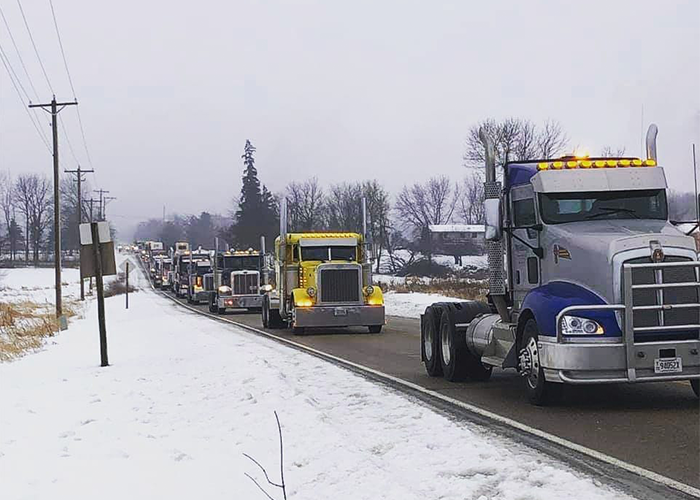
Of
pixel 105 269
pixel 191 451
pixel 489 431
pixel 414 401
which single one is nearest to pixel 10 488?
pixel 191 451

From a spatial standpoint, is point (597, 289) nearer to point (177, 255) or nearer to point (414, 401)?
point (414, 401)

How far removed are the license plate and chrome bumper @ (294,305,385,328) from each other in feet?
50.8

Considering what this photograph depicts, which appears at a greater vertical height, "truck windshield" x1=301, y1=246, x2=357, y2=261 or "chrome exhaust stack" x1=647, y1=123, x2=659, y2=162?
"chrome exhaust stack" x1=647, y1=123, x2=659, y2=162

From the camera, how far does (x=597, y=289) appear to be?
32.9 ft

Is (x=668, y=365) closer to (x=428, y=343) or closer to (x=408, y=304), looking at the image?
(x=428, y=343)

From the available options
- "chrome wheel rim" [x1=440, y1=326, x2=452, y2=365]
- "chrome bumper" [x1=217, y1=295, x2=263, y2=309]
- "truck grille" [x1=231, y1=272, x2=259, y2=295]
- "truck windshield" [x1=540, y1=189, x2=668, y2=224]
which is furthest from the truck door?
"truck grille" [x1=231, y1=272, x2=259, y2=295]

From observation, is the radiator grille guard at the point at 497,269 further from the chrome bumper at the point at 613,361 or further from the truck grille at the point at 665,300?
the truck grille at the point at 665,300

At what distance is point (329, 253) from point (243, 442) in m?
17.2

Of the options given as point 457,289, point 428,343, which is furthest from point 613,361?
point 457,289

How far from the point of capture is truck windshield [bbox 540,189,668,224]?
1088 cm

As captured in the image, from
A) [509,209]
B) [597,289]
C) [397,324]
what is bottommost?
[397,324]

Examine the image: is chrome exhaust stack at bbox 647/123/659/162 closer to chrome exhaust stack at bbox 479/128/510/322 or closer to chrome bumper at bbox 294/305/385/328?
A: chrome exhaust stack at bbox 479/128/510/322

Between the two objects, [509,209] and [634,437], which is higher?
[509,209]

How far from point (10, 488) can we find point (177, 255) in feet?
217
